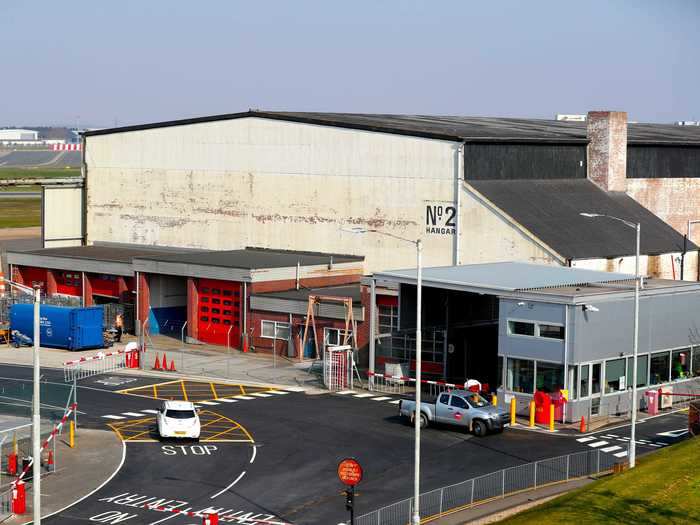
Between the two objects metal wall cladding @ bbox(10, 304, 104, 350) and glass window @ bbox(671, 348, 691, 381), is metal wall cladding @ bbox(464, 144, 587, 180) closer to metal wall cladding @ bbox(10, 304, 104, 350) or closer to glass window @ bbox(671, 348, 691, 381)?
glass window @ bbox(671, 348, 691, 381)

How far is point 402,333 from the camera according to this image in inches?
2549

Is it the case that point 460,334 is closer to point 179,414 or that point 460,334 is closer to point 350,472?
point 179,414

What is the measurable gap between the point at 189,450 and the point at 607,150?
155 ft

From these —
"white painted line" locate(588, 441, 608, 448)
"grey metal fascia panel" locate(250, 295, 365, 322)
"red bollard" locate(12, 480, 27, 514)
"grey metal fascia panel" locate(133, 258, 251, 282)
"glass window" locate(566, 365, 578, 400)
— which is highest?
"grey metal fascia panel" locate(133, 258, 251, 282)

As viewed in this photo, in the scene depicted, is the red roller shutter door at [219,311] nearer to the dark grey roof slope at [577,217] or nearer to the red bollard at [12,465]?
the dark grey roof slope at [577,217]

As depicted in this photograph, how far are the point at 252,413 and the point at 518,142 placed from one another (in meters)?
33.4

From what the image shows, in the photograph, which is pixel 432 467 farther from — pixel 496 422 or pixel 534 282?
pixel 534 282

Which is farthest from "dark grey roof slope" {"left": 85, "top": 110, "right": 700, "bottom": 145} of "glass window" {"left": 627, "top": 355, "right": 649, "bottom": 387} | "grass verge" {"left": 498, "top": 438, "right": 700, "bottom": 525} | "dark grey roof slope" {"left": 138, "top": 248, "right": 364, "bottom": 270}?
"grass verge" {"left": 498, "top": 438, "right": 700, "bottom": 525}

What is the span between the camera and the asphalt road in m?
40.1

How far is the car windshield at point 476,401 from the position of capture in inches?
2019

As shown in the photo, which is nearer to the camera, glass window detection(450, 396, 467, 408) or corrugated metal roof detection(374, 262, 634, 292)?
glass window detection(450, 396, 467, 408)

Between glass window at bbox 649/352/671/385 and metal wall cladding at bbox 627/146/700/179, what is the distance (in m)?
31.5

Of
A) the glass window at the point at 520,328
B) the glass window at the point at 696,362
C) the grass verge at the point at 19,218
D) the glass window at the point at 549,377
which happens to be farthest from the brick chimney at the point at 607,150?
the grass verge at the point at 19,218

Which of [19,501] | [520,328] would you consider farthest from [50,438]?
[520,328]
